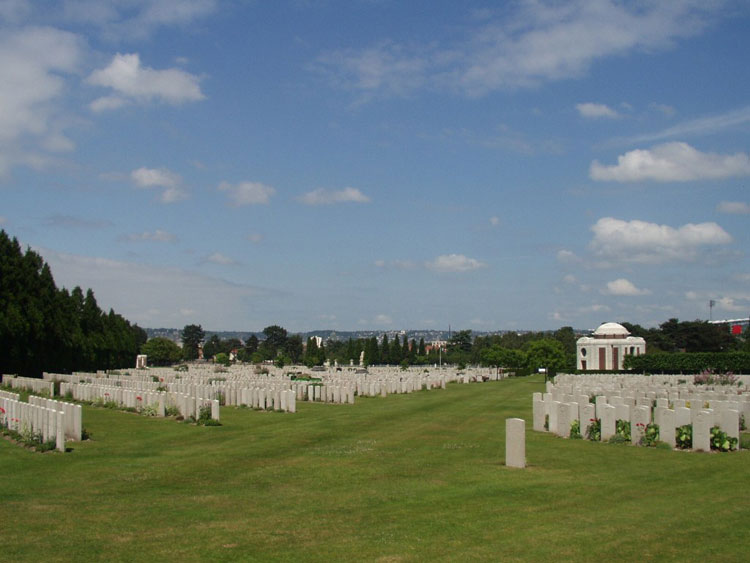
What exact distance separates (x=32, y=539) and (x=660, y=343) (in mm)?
128617

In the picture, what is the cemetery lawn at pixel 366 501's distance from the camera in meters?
8.13

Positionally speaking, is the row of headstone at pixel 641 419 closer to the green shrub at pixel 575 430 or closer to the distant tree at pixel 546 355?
the green shrub at pixel 575 430

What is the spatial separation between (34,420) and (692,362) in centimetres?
6364

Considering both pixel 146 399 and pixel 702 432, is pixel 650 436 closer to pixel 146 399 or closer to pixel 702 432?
pixel 702 432

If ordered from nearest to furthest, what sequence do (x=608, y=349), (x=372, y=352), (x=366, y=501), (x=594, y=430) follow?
1. (x=366, y=501)
2. (x=594, y=430)
3. (x=608, y=349)
4. (x=372, y=352)

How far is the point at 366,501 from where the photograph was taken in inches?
420

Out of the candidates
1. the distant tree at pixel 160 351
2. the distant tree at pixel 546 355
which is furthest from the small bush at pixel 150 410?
the distant tree at pixel 160 351

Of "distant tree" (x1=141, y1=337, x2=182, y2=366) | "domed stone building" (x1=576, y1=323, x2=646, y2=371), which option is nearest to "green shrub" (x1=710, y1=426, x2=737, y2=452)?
"domed stone building" (x1=576, y1=323, x2=646, y2=371)

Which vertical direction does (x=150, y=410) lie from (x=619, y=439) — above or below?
below

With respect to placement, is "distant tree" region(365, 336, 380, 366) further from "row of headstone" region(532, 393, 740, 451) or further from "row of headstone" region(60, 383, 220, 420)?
"row of headstone" region(532, 393, 740, 451)

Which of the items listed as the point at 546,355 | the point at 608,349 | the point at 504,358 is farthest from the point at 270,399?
→ the point at 608,349

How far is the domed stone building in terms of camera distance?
85.7 meters

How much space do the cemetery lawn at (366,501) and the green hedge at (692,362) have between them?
55.3 meters

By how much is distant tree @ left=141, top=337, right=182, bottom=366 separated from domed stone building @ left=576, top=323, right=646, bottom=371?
63.3 meters
